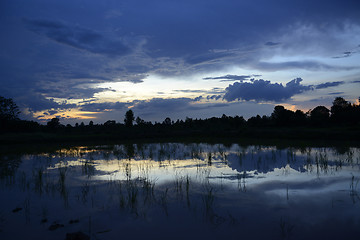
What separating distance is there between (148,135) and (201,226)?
23.3 m

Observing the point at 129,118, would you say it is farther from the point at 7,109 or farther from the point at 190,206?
the point at 190,206

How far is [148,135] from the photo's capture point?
26656 mm

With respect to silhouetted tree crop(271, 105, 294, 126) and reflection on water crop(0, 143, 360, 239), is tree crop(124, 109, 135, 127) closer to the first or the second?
silhouetted tree crop(271, 105, 294, 126)

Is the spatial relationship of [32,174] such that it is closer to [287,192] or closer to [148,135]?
[287,192]

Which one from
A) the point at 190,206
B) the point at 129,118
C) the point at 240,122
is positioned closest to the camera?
the point at 190,206

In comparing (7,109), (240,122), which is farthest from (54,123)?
(240,122)

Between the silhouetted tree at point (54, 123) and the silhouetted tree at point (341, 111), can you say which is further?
the silhouetted tree at point (54, 123)

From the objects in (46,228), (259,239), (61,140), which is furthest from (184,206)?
(61,140)

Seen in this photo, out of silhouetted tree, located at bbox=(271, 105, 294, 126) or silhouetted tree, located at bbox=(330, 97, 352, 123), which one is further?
silhouetted tree, located at bbox=(271, 105, 294, 126)

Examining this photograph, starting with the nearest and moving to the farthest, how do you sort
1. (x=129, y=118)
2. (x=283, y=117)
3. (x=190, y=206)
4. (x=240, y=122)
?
(x=190, y=206) < (x=283, y=117) < (x=240, y=122) < (x=129, y=118)

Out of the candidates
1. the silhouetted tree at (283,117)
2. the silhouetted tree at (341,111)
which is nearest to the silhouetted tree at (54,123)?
the silhouetted tree at (283,117)

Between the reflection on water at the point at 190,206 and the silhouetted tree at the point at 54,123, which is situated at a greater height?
the silhouetted tree at the point at 54,123

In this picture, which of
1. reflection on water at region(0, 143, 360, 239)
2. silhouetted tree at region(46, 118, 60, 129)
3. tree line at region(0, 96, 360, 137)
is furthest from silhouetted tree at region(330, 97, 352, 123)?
silhouetted tree at region(46, 118, 60, 129)

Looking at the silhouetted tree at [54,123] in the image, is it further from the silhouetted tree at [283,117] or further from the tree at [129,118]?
the silhouetted tree at [283,117]
